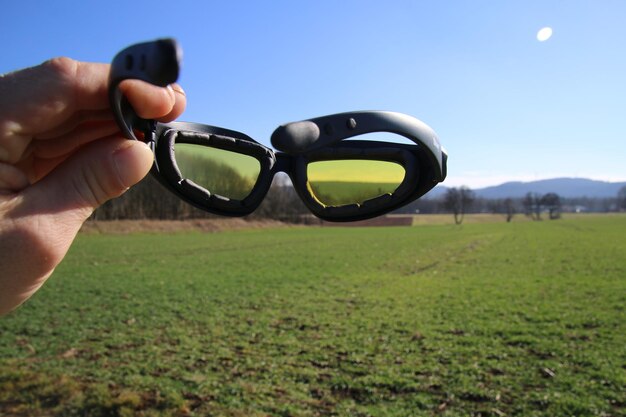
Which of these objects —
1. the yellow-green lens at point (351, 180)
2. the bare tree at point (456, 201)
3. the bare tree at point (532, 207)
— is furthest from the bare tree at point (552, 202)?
the yellow-green lens at point (351, 180)

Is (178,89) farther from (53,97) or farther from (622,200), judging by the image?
(622,200)

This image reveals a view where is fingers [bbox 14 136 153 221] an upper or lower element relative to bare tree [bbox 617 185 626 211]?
lower

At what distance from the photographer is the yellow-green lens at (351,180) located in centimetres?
173

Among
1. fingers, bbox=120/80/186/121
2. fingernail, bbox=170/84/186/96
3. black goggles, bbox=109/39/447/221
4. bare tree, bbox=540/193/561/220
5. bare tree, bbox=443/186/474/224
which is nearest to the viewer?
fingers, bbox=120/80/186/121

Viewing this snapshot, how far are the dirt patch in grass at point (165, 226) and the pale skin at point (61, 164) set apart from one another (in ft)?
190

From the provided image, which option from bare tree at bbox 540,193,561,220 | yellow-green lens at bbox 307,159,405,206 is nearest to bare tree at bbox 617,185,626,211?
bare tree at bbox 540,193,561,220

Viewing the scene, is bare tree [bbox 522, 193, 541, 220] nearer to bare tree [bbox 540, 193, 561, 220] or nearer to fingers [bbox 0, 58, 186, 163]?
bare tree [bbox 540, 193, 561, 220]

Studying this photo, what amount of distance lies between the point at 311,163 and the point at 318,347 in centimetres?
825

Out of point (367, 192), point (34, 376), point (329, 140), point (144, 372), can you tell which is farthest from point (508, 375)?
point (34, 376)

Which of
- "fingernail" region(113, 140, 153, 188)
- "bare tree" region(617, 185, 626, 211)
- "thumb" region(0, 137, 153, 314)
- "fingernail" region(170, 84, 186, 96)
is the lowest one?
"thumb" region(0, 137, 153, 314)

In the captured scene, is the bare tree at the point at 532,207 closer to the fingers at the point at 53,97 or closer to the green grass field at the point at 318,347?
the green grass field at the point at 318,347

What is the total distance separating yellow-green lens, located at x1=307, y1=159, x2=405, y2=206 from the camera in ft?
5.69

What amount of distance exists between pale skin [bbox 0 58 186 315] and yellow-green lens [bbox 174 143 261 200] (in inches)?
7.6

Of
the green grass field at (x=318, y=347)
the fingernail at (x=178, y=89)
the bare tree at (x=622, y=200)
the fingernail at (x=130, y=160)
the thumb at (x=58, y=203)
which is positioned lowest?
the green grass field at (x=318, y=347)
